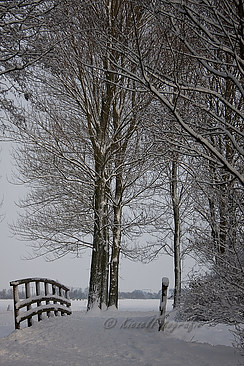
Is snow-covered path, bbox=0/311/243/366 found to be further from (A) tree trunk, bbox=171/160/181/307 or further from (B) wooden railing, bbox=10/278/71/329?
(A) tree trunk, bbox=171/160/181/307

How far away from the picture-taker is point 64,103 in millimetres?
14367

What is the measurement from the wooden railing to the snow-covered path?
0.36m

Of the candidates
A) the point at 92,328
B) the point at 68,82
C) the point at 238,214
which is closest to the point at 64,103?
the point at 68,82

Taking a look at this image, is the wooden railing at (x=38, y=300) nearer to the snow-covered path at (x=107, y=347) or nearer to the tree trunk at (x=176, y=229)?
the snow-covered path at (x=107, y=347)

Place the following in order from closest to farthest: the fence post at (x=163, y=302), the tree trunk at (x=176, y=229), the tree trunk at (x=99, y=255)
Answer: the fence post at (x=163, y=302) → the tree trunk at (x=99, y=255) → the tree trunk at (x=176, y=229)

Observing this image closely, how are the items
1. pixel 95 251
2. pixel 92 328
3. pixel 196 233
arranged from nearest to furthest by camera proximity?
pixel 196 233 < pixel 92 328 < pixel 95 251

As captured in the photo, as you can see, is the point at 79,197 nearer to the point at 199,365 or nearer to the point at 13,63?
the point at 13,63

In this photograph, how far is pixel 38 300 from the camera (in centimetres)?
977

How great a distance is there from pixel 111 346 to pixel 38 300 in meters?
3.19

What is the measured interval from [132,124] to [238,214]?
26.7ft

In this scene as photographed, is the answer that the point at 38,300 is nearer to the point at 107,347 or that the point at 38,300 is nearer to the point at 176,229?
the point at 107,347

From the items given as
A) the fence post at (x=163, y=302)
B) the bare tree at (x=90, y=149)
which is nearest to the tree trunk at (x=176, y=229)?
the bare tree at (x=90, y=149)

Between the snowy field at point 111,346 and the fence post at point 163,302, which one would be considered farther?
the fence post at point 163,302

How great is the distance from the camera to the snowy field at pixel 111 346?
620 centimetres
